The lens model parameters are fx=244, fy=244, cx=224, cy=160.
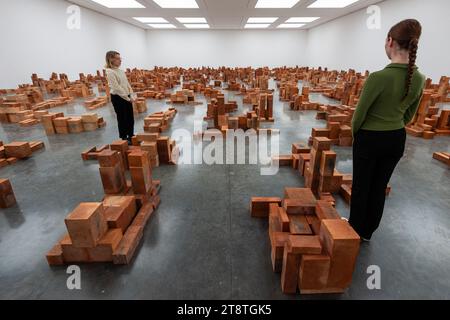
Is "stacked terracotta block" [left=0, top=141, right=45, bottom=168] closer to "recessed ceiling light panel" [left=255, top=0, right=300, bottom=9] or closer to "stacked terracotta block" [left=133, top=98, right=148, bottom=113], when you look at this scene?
"stacked terracotta block" [left=133, top=98, right=148, bottom=113]

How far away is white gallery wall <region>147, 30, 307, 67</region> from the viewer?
75.2 ft

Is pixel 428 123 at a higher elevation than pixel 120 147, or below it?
below

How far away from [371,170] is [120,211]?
82.2 inches

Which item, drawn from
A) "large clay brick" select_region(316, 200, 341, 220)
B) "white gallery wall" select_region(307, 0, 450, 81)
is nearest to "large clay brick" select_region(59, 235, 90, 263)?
"large clay brick" select_region(316, 200, 341, 220)

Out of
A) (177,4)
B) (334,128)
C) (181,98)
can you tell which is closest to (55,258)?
(334,128)

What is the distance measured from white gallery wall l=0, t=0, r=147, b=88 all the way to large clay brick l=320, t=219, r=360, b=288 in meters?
12.2

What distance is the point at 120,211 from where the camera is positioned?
2.15m

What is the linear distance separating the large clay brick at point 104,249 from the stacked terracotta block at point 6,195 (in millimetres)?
1540

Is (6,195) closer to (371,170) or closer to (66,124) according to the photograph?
(66,124)

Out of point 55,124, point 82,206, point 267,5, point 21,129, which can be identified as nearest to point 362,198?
point 82,206

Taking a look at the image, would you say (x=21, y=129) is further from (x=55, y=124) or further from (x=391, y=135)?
(x=391, y=135)

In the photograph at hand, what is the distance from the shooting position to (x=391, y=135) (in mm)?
1710

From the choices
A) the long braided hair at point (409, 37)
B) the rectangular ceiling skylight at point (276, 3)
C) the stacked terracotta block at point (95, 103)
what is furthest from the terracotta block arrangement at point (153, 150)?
the rectangular ceiling skylight at point (276, 3)
